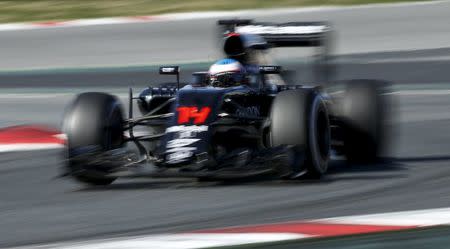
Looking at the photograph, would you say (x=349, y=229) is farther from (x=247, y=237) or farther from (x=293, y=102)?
(x=293, y=102)

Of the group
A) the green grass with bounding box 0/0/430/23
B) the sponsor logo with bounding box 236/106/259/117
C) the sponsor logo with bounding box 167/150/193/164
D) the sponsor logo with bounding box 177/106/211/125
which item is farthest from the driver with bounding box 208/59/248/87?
the green grass with bounding box 0/0/430/23

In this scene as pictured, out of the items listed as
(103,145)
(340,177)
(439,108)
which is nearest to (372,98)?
(340,177)

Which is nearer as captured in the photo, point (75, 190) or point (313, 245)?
point (313, 245)

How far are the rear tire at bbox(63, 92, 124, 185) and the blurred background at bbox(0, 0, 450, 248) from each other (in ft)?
0.55

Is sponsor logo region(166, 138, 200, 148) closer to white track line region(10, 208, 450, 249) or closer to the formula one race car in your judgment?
the formula one race car

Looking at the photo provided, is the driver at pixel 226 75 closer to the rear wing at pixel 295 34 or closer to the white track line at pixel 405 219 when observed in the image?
the rear wing at pixel 295 34

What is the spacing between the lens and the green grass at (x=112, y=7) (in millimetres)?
18641

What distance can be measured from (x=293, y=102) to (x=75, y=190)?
1638 mm

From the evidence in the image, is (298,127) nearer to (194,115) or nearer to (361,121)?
(194,115)

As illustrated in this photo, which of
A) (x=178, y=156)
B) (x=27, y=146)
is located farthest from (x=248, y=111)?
(x=27, y=146)

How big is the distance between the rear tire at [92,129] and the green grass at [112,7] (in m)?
9.78

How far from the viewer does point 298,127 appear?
8.23 meters

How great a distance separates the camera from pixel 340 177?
8773 millimetres

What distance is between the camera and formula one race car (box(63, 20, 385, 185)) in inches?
324
